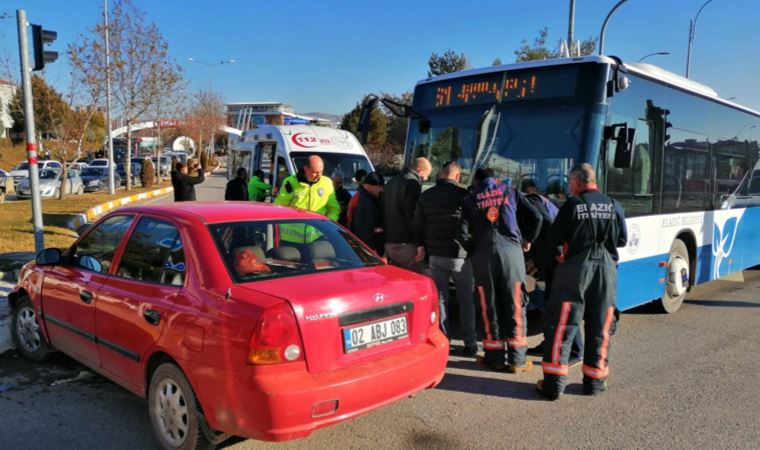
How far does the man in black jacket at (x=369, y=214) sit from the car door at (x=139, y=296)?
277cm

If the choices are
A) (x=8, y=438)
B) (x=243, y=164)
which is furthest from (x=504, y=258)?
(x=243, y=164)

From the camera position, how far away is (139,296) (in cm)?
365

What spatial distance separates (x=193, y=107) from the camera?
55469mm

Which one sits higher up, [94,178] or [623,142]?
[623,142]

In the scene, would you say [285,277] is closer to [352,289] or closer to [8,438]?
[352,289]

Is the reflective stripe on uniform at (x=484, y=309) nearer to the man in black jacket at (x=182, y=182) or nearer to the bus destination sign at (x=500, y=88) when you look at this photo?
the bus destination sign at (x=500, y=88)

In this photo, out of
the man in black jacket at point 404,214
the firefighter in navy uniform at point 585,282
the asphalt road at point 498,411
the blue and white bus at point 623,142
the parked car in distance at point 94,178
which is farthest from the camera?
the parked car in distance at point 94,178

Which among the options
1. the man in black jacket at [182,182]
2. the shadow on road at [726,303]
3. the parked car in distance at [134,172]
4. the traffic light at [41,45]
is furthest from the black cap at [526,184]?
Answer: the parked car in distance at [134,172]

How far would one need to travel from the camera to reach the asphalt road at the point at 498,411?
3.75 metres

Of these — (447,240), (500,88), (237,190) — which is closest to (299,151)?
(237,190)

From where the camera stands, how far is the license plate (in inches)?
129

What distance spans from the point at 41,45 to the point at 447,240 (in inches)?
245

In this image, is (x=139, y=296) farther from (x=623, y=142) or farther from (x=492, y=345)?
(x=623, y=142)

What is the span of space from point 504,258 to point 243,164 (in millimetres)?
10763
